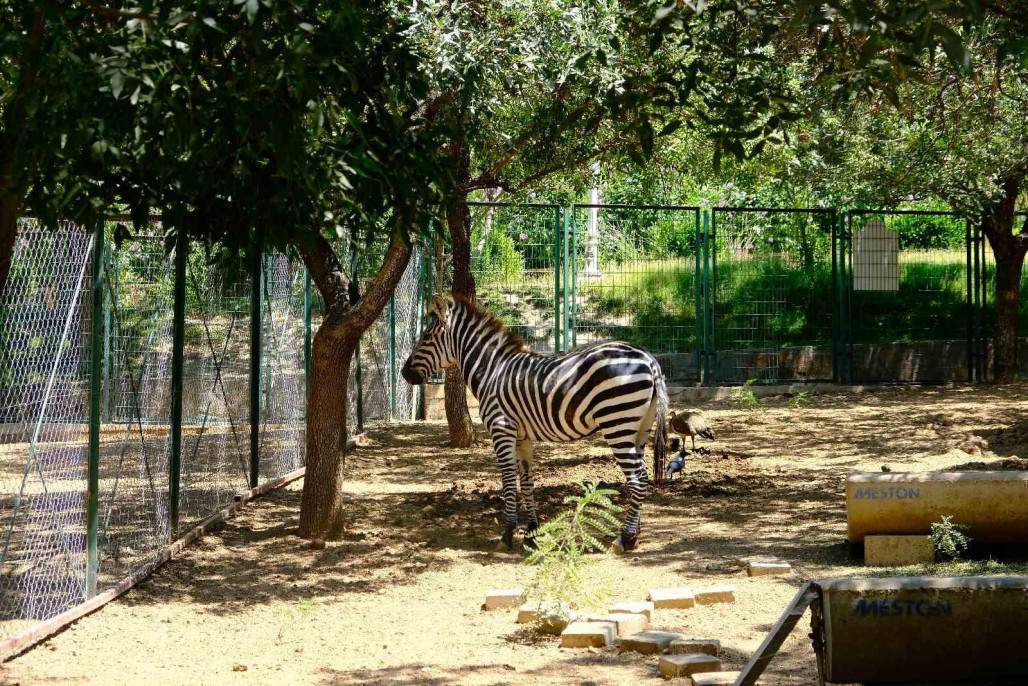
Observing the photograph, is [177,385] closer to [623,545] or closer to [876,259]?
[623,545]

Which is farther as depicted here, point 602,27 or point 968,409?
point 968,409

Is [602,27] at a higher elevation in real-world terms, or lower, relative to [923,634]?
higher

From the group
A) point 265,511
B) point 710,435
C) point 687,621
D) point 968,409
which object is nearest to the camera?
point 687,621

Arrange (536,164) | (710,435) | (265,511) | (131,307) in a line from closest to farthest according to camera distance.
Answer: (131,307) → (265,511) → (710,435) → (536,164)

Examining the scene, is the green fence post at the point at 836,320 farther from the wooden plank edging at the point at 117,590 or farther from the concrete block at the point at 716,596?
the concrete block at the point at 716,596

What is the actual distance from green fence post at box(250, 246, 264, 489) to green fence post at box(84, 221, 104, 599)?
3218mm

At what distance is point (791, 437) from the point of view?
44.1ft

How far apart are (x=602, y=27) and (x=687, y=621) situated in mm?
4802

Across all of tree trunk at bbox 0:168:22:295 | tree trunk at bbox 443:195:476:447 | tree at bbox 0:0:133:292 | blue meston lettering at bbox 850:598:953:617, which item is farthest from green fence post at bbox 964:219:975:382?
tree trunk at bbox 0:168:22:295

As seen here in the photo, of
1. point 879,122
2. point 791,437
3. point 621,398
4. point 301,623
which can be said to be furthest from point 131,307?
point 879,122

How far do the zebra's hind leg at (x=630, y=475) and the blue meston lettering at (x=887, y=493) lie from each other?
1.67 m

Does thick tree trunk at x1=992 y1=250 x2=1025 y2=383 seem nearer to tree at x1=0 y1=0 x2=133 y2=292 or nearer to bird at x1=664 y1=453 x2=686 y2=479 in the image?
bird at x1=664 y1=453 x2=686 y2=479

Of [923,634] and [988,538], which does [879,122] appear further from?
[923,634]

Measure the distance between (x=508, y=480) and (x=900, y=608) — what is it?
4.51 metres
